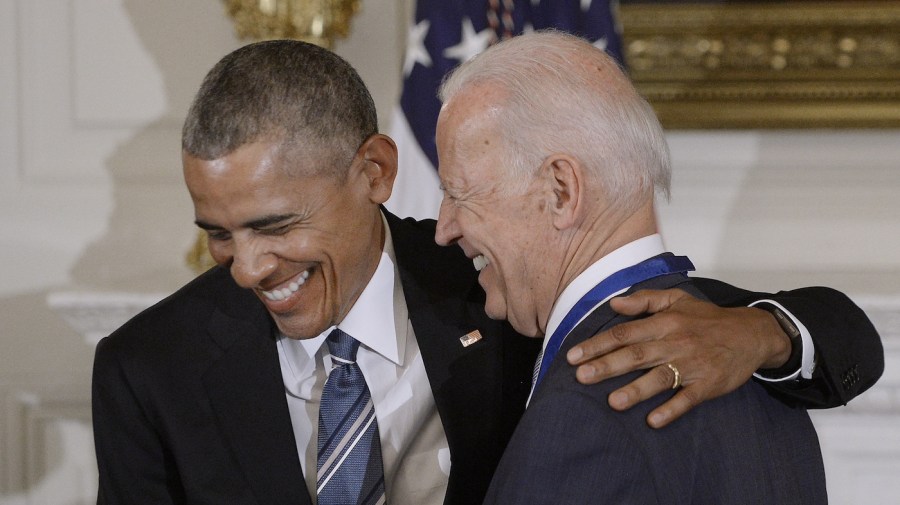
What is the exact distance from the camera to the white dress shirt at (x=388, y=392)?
1915 mm

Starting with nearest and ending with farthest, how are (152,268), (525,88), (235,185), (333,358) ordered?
1. (525,88)
2. (235,185)
3. (333,358)
4. (152,268)

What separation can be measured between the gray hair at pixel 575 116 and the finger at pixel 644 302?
0.13 m

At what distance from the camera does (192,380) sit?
74.5 inches

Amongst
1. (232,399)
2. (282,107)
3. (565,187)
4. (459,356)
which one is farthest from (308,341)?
(565,187)

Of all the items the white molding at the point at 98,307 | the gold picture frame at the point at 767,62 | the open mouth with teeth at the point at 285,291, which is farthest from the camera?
the gold picture frame at the point at 767,62

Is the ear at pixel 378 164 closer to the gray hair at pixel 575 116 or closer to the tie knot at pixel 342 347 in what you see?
the tie knot at pixel 342 347

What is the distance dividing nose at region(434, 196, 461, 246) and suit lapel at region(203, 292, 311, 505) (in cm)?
51

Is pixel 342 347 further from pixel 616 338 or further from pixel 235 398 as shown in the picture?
pixel 616 338

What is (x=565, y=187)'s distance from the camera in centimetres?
134

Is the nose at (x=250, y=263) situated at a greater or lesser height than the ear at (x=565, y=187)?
lesser

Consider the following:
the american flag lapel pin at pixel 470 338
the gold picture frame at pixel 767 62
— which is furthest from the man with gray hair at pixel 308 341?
the gold picture frame at pixel 767 62

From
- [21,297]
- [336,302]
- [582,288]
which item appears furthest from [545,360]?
[21,297]

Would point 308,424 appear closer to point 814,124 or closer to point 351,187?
point 351,187

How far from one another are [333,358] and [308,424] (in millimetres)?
139
